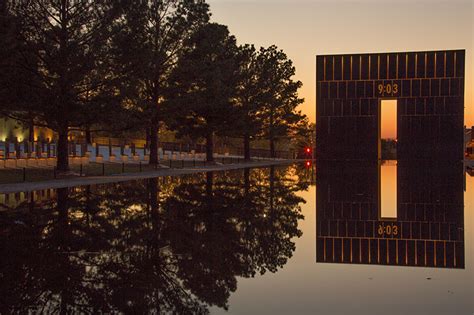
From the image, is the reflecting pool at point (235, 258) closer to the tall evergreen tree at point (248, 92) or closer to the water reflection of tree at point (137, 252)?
the water reflection of tree at point (137, 252)

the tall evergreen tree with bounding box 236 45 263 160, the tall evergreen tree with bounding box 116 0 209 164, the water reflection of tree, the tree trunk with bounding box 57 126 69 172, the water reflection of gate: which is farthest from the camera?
the tall evergreen tree with bounding box 236 45 263 160

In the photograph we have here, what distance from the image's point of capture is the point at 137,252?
1091cm

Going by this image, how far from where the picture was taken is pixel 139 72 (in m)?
36.6

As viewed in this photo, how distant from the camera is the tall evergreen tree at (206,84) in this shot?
1892 inches

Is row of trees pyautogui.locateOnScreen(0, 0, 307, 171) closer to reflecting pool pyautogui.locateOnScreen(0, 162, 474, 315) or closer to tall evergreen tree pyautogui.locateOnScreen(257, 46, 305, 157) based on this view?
reflecting pool pyautogui.locateOnScreen(0, 162, 474, 315)

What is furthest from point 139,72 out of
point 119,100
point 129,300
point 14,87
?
point 129,300

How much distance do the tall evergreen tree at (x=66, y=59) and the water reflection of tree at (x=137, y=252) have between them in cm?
1386

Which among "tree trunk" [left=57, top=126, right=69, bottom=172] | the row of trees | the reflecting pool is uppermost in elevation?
the row of trees

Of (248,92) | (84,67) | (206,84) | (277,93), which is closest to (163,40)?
(206,84)

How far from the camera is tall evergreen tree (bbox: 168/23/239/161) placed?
158 ft

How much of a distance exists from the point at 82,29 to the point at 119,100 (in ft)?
14.5

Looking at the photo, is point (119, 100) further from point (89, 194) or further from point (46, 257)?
point (46, 257)

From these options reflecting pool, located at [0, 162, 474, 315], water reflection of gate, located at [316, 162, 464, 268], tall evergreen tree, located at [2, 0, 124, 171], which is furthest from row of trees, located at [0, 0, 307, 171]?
water reflection of gate, located at [316, 162, 464, 268]

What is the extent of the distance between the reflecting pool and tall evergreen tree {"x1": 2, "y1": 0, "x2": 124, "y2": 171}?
45.4ft
